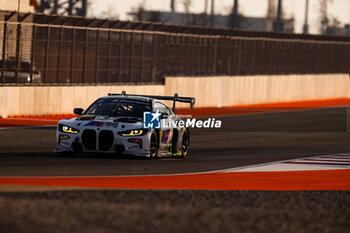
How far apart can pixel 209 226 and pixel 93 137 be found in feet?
25.5

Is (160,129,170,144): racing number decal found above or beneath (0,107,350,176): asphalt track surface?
above

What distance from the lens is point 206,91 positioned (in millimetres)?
46844

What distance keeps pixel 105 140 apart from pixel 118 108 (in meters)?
1.30

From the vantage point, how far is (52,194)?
39.3 feet

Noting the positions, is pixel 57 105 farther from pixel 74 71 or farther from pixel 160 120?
pixel 160 120

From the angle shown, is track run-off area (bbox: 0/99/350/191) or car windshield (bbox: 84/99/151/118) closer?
track run-off area (bbox: 0/99/350/191)

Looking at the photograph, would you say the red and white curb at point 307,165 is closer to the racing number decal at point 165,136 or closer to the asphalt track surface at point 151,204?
the asphalt track surface at point 151,204

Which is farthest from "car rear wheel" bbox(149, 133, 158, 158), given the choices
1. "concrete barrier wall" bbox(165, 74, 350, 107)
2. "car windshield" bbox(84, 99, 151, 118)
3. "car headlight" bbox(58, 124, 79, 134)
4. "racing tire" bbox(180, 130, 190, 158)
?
"concrete barrier wall" bbox(165, 74, 350, 107)

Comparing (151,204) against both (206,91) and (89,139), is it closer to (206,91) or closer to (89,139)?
(89,139)

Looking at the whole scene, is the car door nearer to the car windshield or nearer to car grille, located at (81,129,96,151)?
the car windshield

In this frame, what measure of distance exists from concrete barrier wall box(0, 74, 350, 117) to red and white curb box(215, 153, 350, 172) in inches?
545

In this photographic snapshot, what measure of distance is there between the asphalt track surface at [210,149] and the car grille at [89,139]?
0.28 meters

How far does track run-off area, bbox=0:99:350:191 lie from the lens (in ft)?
47.9

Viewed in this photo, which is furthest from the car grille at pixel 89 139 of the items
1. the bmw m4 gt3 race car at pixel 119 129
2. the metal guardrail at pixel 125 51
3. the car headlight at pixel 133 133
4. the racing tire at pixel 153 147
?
the metal guardrail at pixel 125 51
